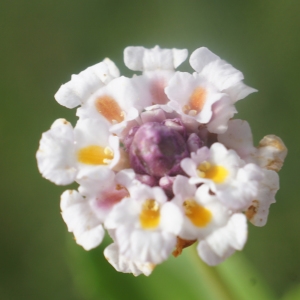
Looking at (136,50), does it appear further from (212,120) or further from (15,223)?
(15,223)

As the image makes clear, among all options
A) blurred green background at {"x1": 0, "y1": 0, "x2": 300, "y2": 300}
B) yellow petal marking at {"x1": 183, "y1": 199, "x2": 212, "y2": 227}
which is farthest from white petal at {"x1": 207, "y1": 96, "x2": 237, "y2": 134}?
blurred green background at {"x1": 0, "y1": 0, "x2": 300, "y2": 300}

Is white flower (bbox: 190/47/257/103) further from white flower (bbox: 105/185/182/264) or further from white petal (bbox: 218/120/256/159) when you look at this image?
white flower (bbox: 105/185/182/264)

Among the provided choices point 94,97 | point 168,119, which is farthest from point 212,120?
point 94,97

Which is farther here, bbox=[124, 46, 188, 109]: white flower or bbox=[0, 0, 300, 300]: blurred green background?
bbox=[0, 0, 300, 300]: blurred green background

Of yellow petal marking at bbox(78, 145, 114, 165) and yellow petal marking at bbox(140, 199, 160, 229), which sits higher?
yellow petal marking at bbox(78, 145, 114, 165)

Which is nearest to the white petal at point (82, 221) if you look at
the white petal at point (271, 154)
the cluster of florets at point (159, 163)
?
the cluster of florets at point (159, 163)

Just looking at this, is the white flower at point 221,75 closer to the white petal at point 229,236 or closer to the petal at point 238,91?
the petal at point 238,91
